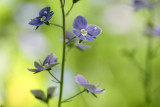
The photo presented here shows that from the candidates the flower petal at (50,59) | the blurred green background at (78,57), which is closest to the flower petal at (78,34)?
A: the flower petal at (50,59)

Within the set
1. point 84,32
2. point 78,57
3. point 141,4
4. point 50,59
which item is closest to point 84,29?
point 84,32

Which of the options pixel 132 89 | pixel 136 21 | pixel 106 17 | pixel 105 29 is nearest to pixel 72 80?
pixel 132 89

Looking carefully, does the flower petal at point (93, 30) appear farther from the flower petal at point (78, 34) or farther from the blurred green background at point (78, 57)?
the blurred green background at point (78, 57)

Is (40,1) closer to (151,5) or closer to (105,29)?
(105,29)

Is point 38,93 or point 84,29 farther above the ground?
Answer: point 84,29

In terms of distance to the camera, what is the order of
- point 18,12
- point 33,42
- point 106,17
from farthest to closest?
point 106,17 → point 18,12 → point 33,42

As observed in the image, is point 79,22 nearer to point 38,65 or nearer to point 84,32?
point 84,32
